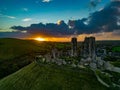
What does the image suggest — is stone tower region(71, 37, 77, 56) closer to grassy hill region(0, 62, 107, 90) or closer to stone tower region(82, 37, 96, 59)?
stone tower region(82, 37, 96, 59)

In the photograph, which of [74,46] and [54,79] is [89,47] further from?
[54,79]

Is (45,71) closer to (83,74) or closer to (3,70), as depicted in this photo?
(83,74)

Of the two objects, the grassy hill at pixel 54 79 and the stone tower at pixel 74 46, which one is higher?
the stone tower at pixel 74 46

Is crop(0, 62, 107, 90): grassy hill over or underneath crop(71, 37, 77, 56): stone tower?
underneath

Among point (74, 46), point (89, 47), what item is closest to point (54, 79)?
point (89, 47)

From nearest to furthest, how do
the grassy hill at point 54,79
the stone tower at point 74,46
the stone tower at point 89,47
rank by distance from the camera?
the grassy hill at point 54,79
the stone tower at point 89,47
the stone tower at point 74,46

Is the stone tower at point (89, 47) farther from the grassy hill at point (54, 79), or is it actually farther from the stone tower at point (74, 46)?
the grassy hill at point (54, 79)

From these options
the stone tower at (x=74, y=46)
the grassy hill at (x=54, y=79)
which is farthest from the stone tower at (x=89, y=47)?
the grassy hill at (x=54, y=79)

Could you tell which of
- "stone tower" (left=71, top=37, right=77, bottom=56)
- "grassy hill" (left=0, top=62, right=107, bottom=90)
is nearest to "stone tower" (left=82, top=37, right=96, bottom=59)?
"stone tower" (left=71, top=37, right=77, bottom=56)
